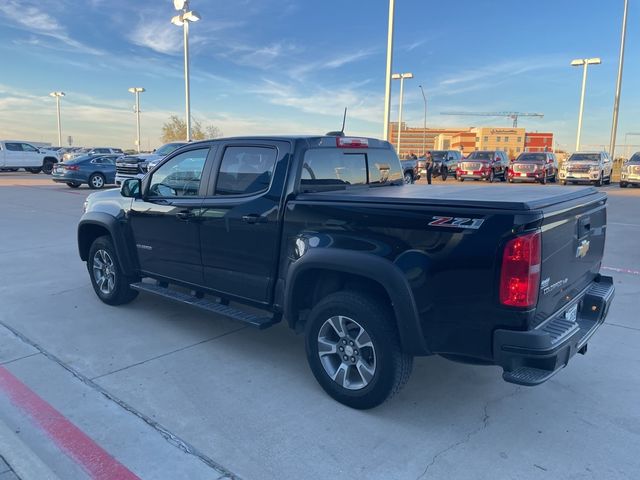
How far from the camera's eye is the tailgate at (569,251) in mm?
2836

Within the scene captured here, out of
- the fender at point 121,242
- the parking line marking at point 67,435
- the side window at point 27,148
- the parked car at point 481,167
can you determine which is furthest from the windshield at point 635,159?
the side window at point 27,148

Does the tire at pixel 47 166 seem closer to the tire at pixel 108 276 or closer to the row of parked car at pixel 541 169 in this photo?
the row of parked car at pixel 541 169

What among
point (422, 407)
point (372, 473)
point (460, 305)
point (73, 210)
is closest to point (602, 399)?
point (422, 407)

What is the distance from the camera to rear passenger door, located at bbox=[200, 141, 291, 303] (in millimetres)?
3838

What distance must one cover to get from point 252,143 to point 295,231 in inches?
37.8

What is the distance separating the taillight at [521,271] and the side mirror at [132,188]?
3728 millimetres

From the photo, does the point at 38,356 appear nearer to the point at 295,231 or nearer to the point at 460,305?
the point at 295,231

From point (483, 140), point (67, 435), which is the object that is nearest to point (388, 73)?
point (67, 435)

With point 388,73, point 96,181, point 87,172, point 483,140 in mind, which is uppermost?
point 483,140

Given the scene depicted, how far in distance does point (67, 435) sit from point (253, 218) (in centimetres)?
189

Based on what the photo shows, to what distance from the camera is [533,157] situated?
1060 inches

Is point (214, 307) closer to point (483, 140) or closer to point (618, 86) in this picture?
point (618, 86)

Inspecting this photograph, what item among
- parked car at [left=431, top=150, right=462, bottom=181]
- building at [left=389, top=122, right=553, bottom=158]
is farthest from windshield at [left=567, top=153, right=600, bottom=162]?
building at [left=389, top=122, right=553, bottom=158]

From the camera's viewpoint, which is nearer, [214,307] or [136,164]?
[214,307]
